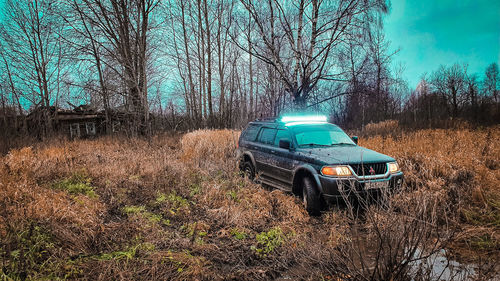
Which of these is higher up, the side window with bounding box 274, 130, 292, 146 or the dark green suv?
the side window with bounding box 274, 130, 292, 146

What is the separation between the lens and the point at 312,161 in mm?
5137

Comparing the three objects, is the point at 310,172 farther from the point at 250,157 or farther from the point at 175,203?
the point at 175,203

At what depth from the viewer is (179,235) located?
13.3ft

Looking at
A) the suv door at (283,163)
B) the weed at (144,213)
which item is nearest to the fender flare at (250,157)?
the suv door at (283,163)

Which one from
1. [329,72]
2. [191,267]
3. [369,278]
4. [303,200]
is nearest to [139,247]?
[191,267]

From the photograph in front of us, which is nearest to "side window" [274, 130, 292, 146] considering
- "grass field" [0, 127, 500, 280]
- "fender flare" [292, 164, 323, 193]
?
"fender flare" [292, 164, 323, 193]

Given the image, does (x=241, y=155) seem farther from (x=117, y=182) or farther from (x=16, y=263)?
(x=16, y=263)

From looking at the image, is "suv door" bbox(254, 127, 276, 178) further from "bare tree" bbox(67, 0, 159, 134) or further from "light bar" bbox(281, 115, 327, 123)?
"bare tree" bbox(67, 0, 159, 134)

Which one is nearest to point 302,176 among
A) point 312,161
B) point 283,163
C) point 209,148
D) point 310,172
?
point 310,172

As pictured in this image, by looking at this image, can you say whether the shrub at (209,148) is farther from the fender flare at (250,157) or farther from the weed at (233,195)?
the weed at (233,195)

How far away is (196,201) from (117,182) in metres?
2.14

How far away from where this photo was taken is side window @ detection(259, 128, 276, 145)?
6.72 metres

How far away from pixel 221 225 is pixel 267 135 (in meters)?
2.97

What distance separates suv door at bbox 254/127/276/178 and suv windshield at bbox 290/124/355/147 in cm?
71
